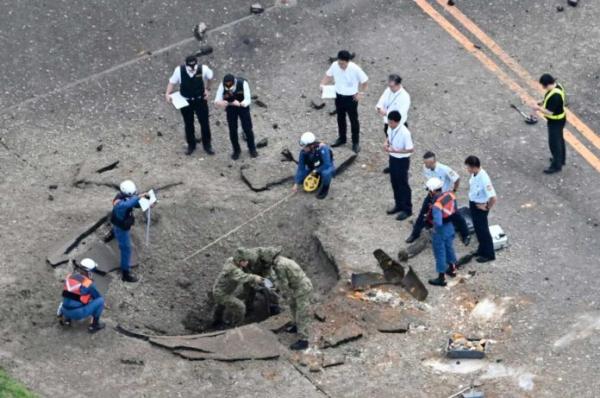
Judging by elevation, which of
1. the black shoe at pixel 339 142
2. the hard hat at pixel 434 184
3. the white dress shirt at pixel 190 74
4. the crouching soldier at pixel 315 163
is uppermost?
the white dress shirt at pixel 190 74

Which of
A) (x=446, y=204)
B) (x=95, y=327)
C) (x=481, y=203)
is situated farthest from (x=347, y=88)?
(x=95, y=327)

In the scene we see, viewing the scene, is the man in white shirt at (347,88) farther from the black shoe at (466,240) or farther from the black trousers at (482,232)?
the black trousers at (482,232)

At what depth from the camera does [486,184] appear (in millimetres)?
18656

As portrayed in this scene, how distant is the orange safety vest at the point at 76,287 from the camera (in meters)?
17.5

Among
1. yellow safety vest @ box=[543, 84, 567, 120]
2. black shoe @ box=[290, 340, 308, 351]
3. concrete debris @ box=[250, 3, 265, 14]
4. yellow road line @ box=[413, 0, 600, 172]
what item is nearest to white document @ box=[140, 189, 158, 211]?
black shoe @ box=[290, 340, 308, 351]

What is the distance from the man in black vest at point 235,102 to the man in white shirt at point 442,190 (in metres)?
3.13

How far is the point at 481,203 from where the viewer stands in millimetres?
18750

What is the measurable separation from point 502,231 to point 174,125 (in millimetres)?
5688

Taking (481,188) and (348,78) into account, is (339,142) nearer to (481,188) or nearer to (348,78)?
(348,78)

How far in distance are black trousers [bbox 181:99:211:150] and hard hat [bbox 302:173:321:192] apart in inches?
74.0

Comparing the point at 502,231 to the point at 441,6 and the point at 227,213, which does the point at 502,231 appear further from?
the point at 441,6

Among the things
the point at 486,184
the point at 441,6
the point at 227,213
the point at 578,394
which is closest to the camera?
the point at 578,394

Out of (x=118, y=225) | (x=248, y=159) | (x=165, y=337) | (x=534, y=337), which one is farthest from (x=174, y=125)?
(x=534, y=337)

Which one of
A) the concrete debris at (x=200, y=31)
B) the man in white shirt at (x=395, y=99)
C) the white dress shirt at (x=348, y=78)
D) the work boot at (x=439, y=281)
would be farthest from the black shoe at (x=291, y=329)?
the concrete debris at (x=200, y=31)
